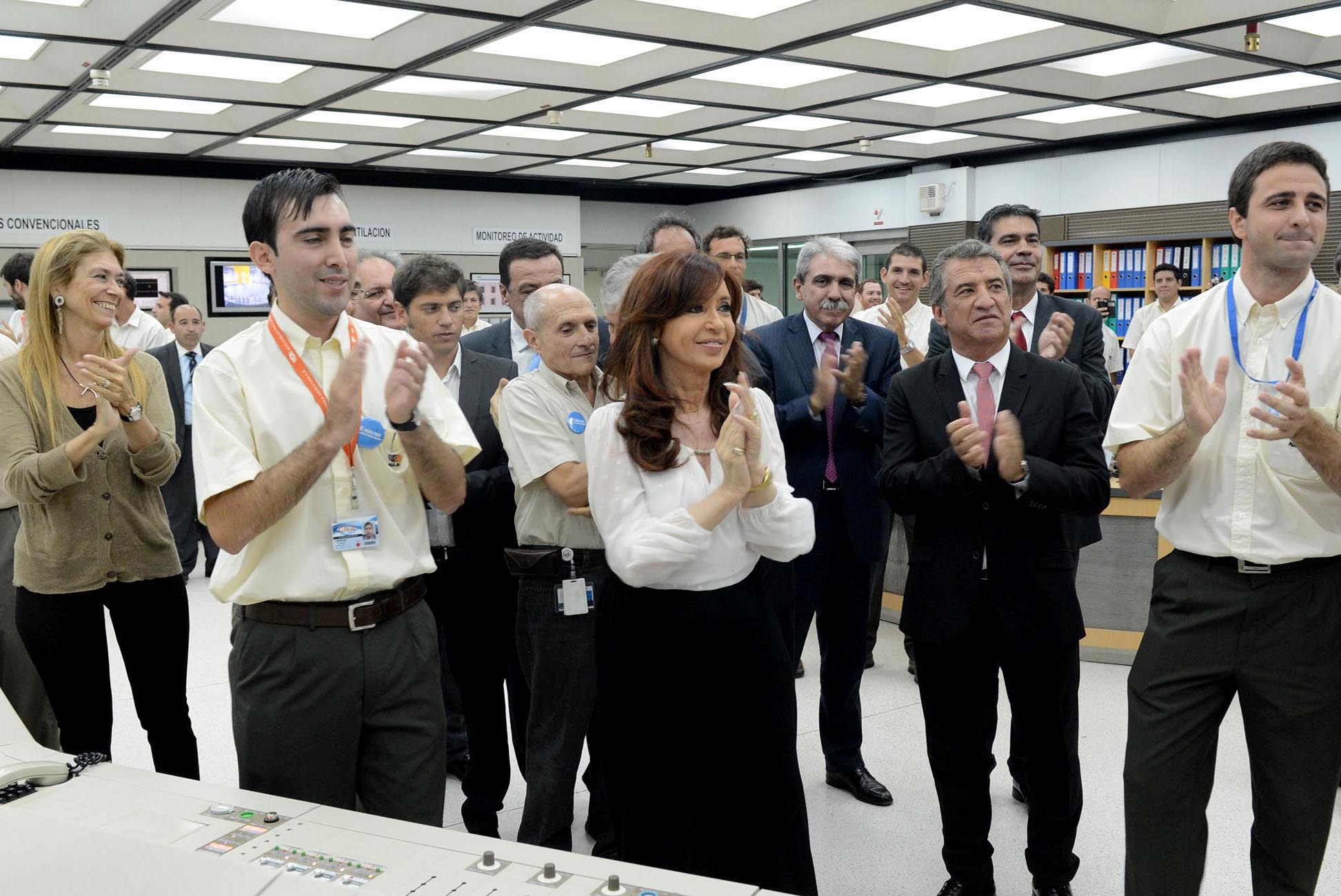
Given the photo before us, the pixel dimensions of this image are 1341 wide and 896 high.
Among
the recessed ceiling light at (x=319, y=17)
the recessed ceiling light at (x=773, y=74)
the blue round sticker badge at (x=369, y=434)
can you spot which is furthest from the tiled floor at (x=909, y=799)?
the recessed ceiling light at (x=773, y=74)

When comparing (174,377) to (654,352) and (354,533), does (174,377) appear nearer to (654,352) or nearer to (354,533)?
(354,533)

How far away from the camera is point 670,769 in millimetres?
2105

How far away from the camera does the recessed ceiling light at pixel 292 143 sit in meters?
9.57

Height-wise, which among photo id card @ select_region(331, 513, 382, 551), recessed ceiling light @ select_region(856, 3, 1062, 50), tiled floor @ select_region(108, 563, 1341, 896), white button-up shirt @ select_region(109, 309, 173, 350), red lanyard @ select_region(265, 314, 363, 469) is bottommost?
tiled floor @ select_region(108, 563, 1341, 896)

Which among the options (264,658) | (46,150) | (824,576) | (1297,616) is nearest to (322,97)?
(46,150)

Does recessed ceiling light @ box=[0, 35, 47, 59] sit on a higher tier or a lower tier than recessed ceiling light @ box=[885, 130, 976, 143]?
lower

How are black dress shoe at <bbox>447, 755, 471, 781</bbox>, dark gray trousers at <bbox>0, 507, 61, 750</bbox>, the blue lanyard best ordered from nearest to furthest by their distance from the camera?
the blue lanyard
dark gray trousers at <bbox>0, 507, 61, 750</bbox>
black dress shoe at <bbox>447, 755, 471, 781</bbox>

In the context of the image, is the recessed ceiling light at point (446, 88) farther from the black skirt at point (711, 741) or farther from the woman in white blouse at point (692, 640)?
the black skirt at point (711, 741)

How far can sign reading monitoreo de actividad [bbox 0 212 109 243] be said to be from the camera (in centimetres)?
1012

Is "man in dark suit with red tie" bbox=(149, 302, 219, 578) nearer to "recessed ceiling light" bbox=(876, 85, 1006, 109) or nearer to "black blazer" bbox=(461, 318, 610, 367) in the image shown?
"black blazer" bbox=(461, 318, 610, 367)

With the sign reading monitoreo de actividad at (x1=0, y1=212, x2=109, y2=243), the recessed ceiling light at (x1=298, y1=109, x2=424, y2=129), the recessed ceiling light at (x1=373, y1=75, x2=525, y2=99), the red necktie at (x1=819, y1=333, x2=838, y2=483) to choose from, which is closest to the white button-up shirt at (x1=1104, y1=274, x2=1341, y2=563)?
the red necktie at (x1=819, y1=333, x2=838, y2=483)

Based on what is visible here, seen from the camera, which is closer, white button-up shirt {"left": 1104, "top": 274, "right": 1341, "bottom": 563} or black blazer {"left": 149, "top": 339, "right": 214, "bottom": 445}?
white button-up shirt {"left": 1104, "top": 274, "right": 1341, "bottom": 563}

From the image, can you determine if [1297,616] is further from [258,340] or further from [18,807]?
[18,807]

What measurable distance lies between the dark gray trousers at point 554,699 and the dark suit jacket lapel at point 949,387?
0.97m
